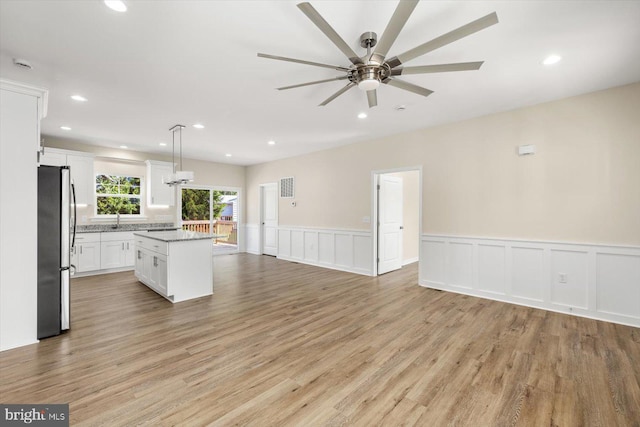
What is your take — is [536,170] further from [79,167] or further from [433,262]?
[79,167]

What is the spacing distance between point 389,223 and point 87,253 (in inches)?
250

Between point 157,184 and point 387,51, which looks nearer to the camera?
point 387,51

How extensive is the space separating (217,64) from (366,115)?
7.61ft

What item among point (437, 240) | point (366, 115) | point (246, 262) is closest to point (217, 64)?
point (366, 115)

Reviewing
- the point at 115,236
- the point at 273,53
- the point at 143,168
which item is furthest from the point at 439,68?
the point at 143,168

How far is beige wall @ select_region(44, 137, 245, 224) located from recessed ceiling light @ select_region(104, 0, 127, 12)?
546 cm

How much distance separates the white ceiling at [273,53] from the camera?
2.08 m

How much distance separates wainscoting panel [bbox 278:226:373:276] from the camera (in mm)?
5898

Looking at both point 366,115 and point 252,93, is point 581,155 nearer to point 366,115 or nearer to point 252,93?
point 366,115

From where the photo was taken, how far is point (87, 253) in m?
5.68

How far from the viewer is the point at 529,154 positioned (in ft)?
12.9

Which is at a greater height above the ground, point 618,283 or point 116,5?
point 116,5

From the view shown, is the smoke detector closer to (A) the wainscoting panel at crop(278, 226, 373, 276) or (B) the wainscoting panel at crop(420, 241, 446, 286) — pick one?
(A) the wainscoting panel at crop(278, 226, 373, 276)

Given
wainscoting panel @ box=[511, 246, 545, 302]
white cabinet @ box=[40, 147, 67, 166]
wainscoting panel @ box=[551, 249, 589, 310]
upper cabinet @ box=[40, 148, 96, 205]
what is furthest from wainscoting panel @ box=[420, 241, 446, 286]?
white cabinet @ box=[40, 147, 67, 166]
